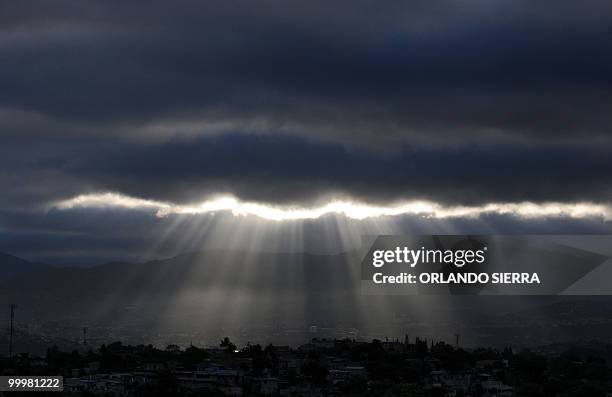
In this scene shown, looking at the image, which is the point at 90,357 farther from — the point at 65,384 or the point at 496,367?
the point at 496,367

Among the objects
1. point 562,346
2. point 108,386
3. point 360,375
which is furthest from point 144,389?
point 562,346

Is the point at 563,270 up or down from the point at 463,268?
up

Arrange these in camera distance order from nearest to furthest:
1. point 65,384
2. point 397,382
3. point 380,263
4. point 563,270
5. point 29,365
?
point 380,263, point 65,384, point 397,382, point 29,365, point 563,270

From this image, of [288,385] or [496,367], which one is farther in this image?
[496,367]

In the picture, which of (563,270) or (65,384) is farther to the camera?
(563,270)

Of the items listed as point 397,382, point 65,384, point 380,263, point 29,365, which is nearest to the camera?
point 380,263

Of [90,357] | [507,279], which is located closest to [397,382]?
[507,279]

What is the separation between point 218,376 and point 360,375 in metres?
13.2

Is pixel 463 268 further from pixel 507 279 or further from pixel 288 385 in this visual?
pixel 288 385

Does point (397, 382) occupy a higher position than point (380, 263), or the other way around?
point (380, 263)

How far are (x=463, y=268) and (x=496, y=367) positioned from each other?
29.9 meters

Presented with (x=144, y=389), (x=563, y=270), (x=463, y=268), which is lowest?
(x=144, y=389)

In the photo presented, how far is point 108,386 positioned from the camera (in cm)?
9712

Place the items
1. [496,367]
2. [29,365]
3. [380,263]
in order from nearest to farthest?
[380,263] < [29,365] < [496,367]
